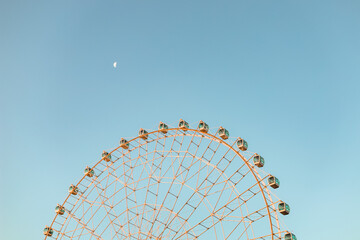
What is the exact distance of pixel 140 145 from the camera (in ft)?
121

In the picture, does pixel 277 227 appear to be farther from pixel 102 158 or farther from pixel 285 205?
pixel 102 158

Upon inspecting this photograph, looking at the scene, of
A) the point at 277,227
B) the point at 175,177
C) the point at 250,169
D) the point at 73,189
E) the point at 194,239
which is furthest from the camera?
the point at 73,189

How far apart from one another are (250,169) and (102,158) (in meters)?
15.7

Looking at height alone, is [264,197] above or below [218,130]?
below

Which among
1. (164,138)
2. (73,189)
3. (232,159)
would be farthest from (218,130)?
(73,189)

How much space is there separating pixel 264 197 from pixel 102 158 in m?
17.1

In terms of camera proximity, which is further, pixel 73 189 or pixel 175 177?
pixel 73 189

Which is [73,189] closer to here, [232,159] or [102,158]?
[102,158]

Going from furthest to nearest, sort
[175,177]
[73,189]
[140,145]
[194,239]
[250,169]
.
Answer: [73,189], [140,145], [175,177], [194,239], [250,169]

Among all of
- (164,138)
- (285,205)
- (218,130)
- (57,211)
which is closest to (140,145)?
(164,138)

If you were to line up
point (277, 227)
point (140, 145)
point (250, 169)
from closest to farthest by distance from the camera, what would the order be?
point (277, 227) → point (250, 169) → point (140, 145)

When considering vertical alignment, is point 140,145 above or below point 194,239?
above

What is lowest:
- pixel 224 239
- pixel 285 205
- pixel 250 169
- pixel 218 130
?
pixel 224 239

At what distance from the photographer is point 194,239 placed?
103 feet
